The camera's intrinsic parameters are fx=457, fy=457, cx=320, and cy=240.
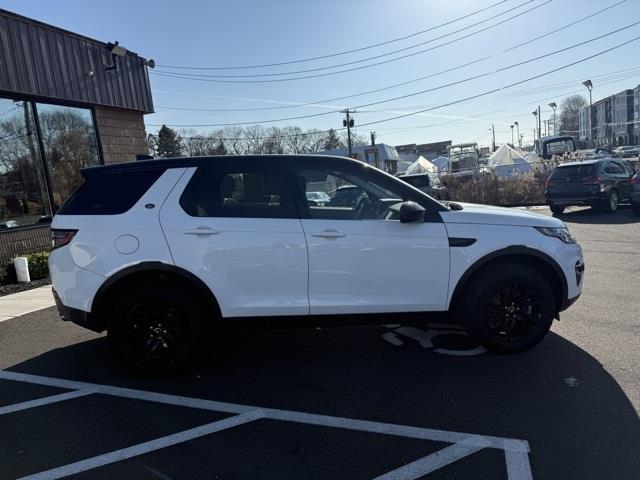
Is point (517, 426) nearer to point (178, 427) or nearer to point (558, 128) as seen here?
point (178, 427)

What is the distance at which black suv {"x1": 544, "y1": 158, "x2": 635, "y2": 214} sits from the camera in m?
13.6

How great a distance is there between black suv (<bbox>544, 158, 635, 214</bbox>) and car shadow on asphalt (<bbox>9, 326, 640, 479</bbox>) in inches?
433

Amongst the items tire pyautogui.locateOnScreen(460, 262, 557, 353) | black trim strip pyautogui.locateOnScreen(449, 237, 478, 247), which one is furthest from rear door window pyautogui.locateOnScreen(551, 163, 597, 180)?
black trim strip pyautogui.locateOnScreen(449, 237, 478, 247)

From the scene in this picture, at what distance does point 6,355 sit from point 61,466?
105 inches

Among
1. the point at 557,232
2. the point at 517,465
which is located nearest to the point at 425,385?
the point at 517,465

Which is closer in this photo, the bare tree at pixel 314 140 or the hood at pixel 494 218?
the hood at pixel 494 218

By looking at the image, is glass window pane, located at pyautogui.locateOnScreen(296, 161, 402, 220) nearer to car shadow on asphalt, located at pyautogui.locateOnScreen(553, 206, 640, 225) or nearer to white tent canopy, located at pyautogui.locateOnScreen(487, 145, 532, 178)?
car shadow on asphalt, located at pyautogui.locateOnScreen(553, 206, 640, 225)

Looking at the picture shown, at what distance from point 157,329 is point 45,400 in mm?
1005

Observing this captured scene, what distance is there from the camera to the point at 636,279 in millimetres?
6332

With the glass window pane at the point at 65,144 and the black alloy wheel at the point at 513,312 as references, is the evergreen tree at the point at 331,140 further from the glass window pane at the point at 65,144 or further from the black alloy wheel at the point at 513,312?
the black alloy wheel at the point at 513,312

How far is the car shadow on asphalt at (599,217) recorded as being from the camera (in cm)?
1224

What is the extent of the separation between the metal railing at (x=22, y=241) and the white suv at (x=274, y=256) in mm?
6809

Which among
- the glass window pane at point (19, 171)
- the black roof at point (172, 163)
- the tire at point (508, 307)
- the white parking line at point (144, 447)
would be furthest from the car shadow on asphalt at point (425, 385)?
the glass window pane at point (19, 171)

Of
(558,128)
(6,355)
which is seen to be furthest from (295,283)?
(558,128)
